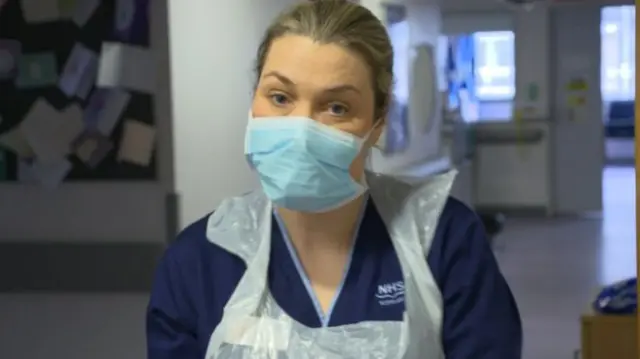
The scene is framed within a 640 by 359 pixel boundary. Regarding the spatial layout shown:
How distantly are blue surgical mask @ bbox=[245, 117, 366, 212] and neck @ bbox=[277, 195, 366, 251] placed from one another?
0.05m

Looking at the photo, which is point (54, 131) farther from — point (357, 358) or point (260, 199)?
point (357, 358)

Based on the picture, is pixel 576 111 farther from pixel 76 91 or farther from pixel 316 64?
pixel 316 64

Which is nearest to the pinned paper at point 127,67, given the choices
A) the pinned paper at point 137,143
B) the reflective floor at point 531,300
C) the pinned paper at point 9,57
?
the pinned paper at point 137,143

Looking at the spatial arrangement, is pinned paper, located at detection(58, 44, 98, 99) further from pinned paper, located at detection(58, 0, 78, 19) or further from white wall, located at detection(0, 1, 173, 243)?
white wall, located at detection(0, 1, 173, 243)

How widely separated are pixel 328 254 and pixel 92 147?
5.45 ft

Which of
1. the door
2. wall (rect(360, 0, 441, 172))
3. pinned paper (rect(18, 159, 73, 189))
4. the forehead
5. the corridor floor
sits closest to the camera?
the forehead

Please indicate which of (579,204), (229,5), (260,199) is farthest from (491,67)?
(260,199)

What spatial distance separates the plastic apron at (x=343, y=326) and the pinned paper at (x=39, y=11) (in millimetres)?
1677

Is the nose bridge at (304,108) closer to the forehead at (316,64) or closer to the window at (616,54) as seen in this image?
the forehead at (316,64)

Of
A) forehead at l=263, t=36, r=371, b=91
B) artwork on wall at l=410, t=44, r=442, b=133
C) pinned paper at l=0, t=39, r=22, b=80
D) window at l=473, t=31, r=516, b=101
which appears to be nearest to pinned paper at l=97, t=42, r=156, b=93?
pinned paper at l=0, t=39, r=22, b=80

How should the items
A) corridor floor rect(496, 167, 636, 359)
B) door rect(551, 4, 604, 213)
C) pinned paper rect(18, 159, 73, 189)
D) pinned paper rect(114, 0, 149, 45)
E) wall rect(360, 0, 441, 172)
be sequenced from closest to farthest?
pinned paper rect(114, 0, 149, 45) < pinned paper rect(18, 159, 73, 189) < wall rect(360, 0, 441, 172) < corridor floor rect(496, 167, 636, 359) < door rect(551, 4, 604, 213)

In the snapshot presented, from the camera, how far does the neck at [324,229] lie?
1406 mm

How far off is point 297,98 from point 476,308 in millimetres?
394

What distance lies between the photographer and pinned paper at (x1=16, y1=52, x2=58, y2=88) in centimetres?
288
